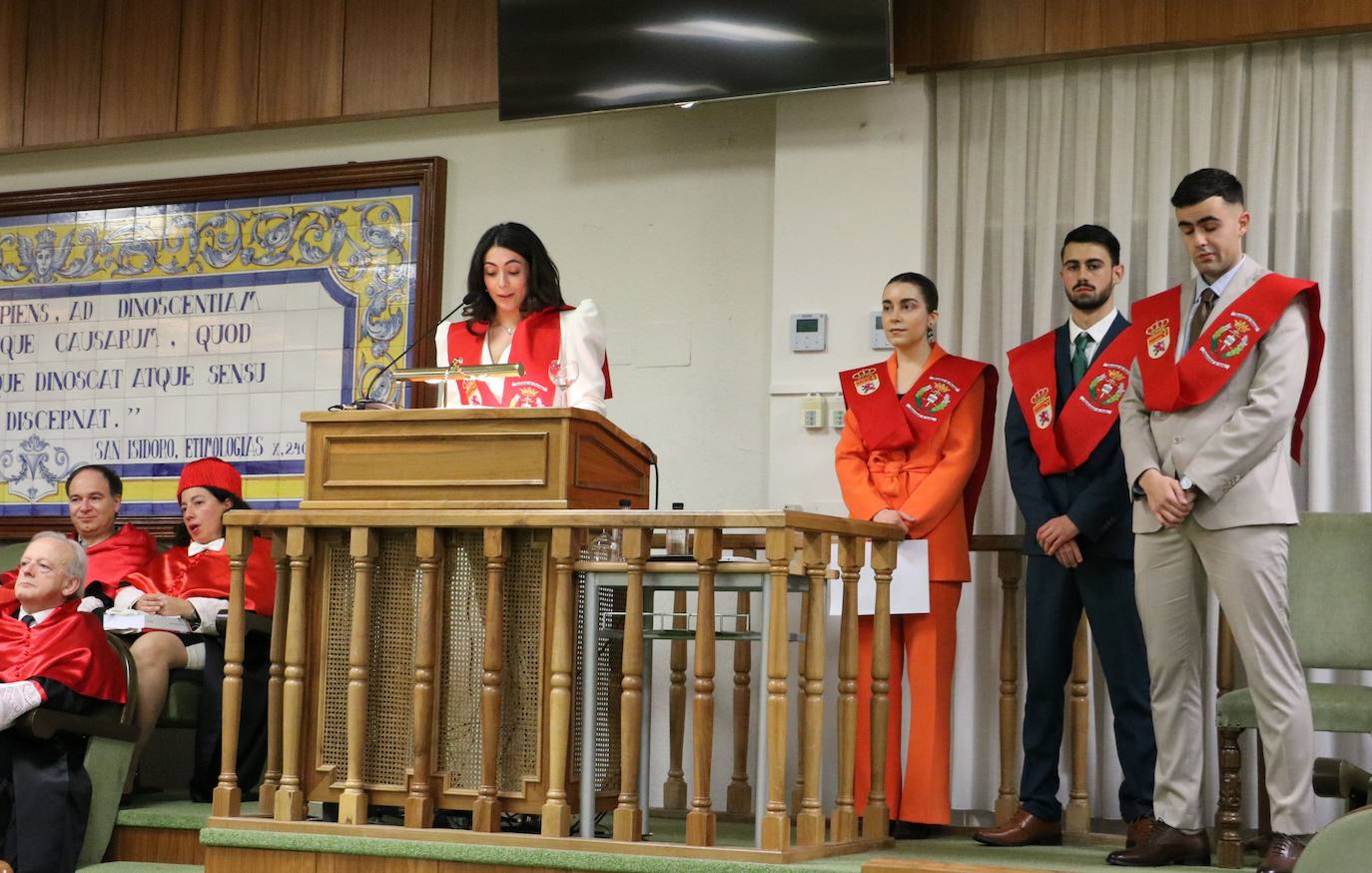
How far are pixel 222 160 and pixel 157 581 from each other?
1.88m

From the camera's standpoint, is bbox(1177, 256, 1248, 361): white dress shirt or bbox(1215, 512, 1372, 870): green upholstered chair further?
bbox(1215, 512, 1372, 870): green upholstered chair

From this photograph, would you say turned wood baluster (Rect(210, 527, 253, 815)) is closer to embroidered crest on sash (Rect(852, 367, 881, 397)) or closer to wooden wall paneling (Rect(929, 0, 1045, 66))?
embroidered crest on sash (Rect(852, 367, 881, 397))

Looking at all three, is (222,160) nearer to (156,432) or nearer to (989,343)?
(156,432)

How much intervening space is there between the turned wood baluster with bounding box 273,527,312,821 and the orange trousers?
4.64 feet

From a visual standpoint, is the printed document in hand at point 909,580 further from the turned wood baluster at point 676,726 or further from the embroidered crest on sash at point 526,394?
the embroidered crest on sash at point 526,394

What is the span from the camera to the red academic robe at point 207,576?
4684 mm

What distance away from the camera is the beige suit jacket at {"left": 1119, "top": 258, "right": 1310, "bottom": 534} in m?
3.33

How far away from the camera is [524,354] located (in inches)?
157

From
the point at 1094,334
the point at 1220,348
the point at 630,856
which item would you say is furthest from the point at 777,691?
the point at 1094,334

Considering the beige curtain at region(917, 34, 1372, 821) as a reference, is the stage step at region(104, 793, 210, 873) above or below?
below

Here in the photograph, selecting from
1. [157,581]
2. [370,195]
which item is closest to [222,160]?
[370,195]

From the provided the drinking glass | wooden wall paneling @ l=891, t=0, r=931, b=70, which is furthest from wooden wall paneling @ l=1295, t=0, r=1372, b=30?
the drinking glass

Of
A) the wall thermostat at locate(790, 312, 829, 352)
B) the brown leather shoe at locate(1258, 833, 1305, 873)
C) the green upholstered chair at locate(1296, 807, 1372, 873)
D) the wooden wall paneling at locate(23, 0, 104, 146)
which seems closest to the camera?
the green upholstered chair at locate(1296, 807, 1372, 873)

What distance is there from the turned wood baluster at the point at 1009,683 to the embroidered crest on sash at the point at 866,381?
0.62 meters
